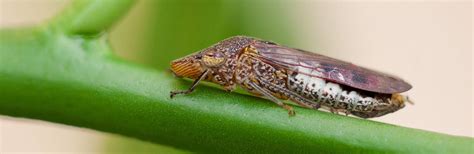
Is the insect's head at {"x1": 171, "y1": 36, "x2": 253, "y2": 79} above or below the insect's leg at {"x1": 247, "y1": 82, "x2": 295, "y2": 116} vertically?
above

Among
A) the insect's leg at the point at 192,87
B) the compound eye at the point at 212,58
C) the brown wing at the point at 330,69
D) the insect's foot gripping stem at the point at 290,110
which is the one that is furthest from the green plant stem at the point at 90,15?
the brown wing at the point at 330,69

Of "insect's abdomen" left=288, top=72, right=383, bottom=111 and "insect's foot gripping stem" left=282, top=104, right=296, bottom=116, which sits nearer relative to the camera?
"insect's foot gripping stem" left=282, top=104, right=296, bottom=116

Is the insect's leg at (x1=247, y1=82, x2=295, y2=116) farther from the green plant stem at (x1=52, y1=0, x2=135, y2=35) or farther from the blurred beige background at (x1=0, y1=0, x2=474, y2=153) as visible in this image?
the blurred beige background at (x1=0, y1=0, x2=474, y2=153)

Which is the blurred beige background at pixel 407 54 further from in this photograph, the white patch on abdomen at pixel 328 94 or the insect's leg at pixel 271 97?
the insect's leg at pixel 271 97

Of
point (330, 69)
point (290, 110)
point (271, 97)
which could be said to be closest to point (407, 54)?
point (330, 69)

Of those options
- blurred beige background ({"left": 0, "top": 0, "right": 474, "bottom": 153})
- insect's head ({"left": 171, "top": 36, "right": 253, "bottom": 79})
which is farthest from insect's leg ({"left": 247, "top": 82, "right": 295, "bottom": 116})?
blurred beige background ({"left": 0, "top": 0, "right": 474, "bottom": 153})

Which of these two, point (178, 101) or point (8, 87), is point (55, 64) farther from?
point (178, 101)
